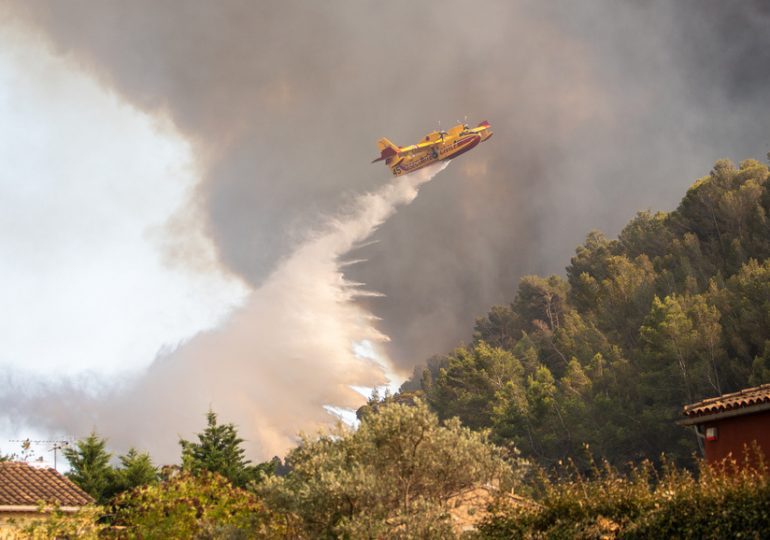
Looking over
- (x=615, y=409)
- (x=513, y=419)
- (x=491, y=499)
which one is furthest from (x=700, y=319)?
(x=491, y=499)

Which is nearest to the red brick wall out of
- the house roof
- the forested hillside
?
the house roof

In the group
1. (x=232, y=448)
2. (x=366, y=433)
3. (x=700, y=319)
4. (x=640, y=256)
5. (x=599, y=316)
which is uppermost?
(x=640, y=256)

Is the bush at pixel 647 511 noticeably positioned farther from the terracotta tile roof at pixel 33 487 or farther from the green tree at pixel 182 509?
the terracotta tile roof at pixel 33 487

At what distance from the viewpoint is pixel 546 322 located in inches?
4513

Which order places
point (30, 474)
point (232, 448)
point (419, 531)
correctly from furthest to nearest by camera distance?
point (232, 448) < point (30, 474) < point (419, 531)

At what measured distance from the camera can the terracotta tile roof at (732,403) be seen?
23328 millimetres

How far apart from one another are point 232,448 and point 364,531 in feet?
99.0

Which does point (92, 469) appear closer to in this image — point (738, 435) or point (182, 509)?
point (182, 509)

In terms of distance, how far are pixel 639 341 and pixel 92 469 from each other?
50.0 m

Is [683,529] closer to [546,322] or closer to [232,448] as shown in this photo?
[232,448]

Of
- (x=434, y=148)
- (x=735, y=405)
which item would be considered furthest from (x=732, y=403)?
(x=434, y=148)

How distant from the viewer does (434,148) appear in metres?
108

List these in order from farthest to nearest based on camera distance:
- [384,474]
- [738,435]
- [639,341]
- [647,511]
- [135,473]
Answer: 1. [639,341]
2. [135,473]
3. [738,435]
4. [384,474]
5. [647,511]

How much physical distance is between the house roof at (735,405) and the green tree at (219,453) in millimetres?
27384
